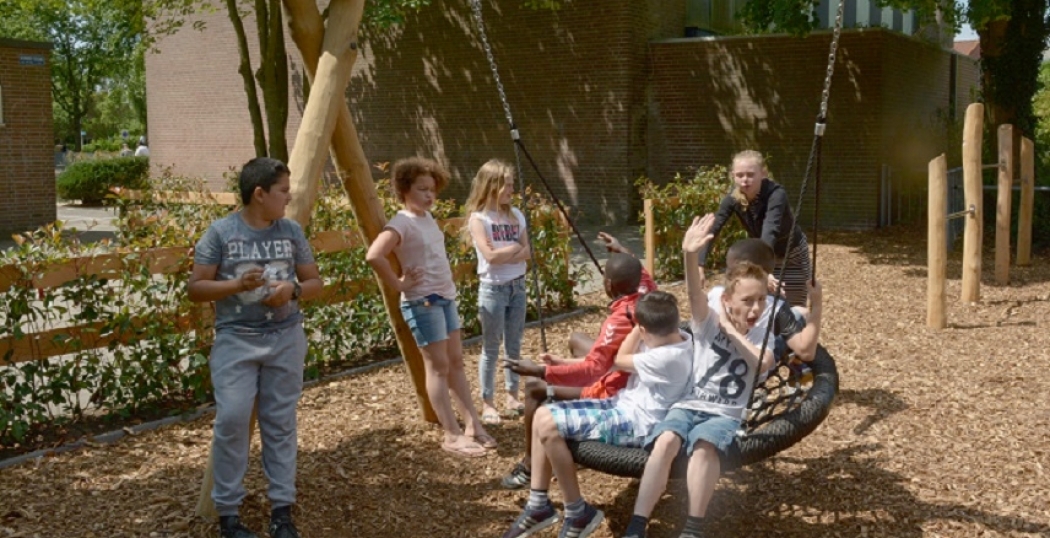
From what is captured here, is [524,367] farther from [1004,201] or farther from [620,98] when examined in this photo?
[620,98]

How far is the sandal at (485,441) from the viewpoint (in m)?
5.64

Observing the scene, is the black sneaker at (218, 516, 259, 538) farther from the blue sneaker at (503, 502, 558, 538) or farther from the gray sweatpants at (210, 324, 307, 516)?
the blue sneaker at (503, 502, 558, 538)

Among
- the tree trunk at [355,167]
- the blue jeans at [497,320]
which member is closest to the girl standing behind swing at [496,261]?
the blue jeans at [497,320]

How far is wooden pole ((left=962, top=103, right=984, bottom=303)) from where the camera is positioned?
1023cm

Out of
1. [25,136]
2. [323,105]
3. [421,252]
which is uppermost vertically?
[25,136]

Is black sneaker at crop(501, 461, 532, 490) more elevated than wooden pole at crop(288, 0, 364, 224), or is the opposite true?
wooden pole at crop(288, 0, 364, 224)

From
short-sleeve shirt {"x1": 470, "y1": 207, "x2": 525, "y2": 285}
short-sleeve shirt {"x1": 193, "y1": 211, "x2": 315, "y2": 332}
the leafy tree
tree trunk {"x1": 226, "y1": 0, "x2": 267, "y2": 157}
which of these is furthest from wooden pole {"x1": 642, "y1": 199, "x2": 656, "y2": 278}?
tree trunk {"x1": 226, "y1": 0, "x2": 267, "y2": 157}

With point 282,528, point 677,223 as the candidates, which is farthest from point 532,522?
point 677,223

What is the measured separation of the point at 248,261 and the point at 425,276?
137cm

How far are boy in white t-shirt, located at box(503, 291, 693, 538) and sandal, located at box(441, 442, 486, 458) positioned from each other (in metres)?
1.23

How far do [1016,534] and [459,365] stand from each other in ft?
8.88

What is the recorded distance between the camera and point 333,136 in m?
5.59

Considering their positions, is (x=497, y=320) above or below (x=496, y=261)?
below

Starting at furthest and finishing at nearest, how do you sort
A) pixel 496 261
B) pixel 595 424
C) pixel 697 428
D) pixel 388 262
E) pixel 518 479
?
pixel 496 261 → pixel 388 262 → pixel 518 479 → pixel 595 424 → pixel 697 428
